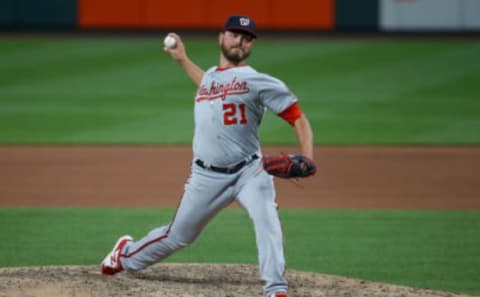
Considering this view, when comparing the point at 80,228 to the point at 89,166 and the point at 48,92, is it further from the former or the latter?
the point at 48,92

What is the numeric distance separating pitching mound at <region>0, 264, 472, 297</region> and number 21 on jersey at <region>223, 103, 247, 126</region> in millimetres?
1204

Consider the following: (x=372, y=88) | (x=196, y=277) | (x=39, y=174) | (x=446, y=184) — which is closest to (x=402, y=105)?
(x=372, y=88)

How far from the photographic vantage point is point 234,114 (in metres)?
6.92

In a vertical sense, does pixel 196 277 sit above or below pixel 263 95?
below

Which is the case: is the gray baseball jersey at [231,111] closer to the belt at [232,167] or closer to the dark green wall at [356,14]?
the belt at [232,167]

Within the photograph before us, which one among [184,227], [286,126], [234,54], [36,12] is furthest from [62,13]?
[234,54]

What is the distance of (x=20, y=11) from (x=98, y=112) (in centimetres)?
950

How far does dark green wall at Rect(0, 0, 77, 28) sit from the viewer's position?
85.8ft

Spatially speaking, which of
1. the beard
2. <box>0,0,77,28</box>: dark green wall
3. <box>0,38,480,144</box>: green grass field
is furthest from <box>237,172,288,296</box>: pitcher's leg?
<box>0,0,77,28</box>: dark green wall

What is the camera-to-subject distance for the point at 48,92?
63.7 ft

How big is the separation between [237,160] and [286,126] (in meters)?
9.69

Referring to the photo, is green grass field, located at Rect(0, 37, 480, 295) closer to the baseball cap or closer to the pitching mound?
the pitching mound

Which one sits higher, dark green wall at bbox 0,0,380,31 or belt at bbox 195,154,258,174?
belt at bbox 195,154,258,174

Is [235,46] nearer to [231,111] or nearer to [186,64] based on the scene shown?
[231,111]
